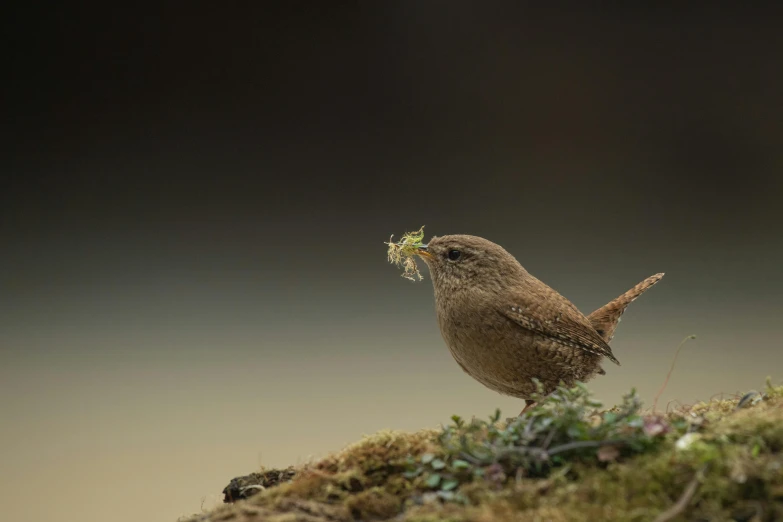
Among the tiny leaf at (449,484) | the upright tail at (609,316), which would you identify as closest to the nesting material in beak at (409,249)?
the upright tail at (609,316)

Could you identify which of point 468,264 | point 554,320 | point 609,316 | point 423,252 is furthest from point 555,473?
point 609,316

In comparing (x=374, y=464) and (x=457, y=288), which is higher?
(x=457, y=288)

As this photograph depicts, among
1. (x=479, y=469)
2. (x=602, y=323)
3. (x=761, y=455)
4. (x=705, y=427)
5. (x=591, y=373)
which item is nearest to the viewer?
(x=761, y=455)

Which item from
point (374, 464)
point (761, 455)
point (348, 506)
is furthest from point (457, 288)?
point (761, 455)

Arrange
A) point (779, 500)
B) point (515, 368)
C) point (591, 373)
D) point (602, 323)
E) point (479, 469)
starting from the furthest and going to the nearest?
point (602, 323), point (591, 373), point (515, 368), point (479, 469), point (779, 500)

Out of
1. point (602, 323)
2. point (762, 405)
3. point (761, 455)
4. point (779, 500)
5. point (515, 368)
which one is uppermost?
point (602, 323)

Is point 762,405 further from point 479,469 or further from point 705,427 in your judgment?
point 479,469

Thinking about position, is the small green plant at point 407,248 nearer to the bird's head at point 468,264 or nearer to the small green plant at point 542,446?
the bird's head at point 468,264

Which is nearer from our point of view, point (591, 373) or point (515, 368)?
point (515, 368)
